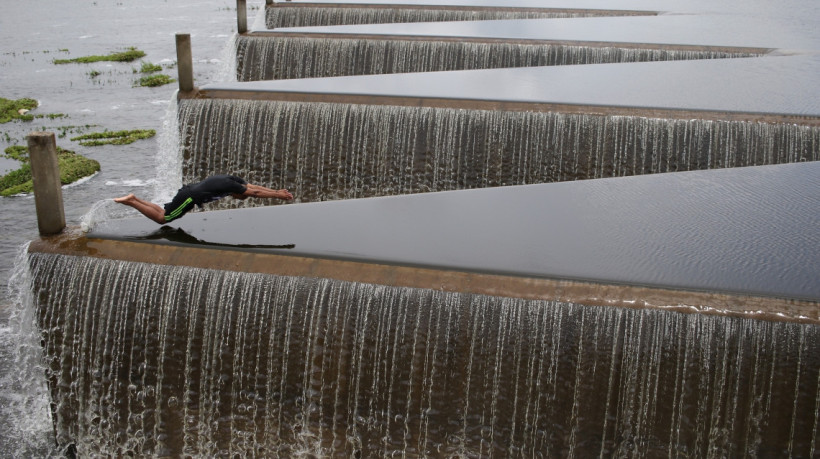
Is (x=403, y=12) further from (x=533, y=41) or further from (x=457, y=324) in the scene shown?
(x=457, y=324)

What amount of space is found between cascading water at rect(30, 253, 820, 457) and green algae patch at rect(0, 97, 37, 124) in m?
10.9

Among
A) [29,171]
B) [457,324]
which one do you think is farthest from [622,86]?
[29,171]

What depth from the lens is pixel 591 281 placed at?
21.2ft

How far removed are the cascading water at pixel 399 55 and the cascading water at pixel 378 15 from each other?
4.72 metres

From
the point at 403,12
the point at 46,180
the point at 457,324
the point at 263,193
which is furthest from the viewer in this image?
the point at 403,12

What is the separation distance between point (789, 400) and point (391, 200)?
408 centimetres

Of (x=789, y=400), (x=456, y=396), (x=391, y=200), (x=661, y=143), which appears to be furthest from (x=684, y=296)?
(x=661, y=143)

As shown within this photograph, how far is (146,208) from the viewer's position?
7512 millimetres

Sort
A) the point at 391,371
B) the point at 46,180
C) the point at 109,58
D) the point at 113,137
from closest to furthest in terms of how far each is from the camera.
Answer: the point at 391,371 → the point at 46,180 → the point at 113,137 → the point at 109,58

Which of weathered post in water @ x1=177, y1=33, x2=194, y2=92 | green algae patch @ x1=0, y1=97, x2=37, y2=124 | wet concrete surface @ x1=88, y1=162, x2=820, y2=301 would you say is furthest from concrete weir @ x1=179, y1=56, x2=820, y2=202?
green algae patch @ x1=0, y1=97, x2=37, y2=124

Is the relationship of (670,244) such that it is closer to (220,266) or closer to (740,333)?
(740,333)

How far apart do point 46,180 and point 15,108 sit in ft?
38.0

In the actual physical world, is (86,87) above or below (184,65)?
below

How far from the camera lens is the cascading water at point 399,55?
47.6 feet
